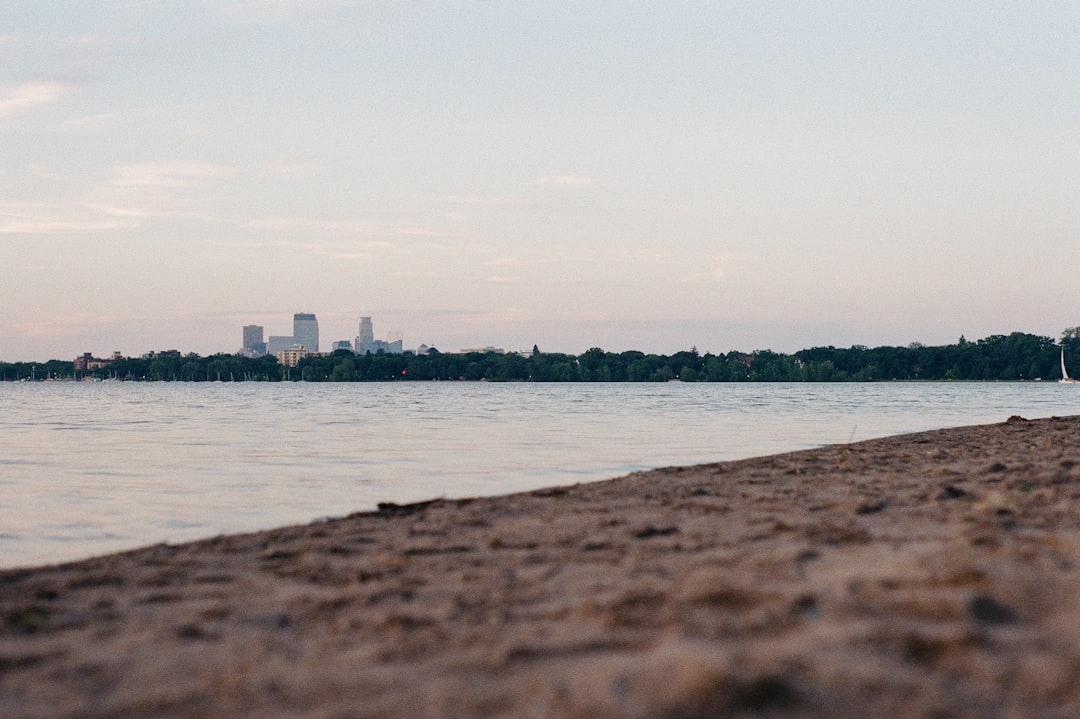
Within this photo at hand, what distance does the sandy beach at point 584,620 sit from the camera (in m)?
3.65

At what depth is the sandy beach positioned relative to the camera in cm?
365

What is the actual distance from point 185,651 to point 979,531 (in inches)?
187

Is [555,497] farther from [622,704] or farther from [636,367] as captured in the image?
[636,367]

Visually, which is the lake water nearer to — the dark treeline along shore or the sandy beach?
the sandy beach

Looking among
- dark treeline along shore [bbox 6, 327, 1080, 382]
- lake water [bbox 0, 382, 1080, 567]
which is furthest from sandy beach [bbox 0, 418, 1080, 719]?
dark treeline along shore [bbox 6, 327, 1080, 382]

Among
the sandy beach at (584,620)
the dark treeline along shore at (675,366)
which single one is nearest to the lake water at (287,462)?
the sandy beach at (584,620)

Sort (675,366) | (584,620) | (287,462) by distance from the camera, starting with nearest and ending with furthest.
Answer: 1. (584,620)
2. (287,462)
3. (675,366)

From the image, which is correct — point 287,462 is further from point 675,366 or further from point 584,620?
point 675,366

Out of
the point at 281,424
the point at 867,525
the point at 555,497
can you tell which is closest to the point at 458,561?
the point at 867,525

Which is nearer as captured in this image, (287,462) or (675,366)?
(287,462)

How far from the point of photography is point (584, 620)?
188 inches

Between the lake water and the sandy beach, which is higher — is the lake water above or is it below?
below

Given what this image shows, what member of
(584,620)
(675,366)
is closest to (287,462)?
(584,620)

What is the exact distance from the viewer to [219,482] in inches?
614
